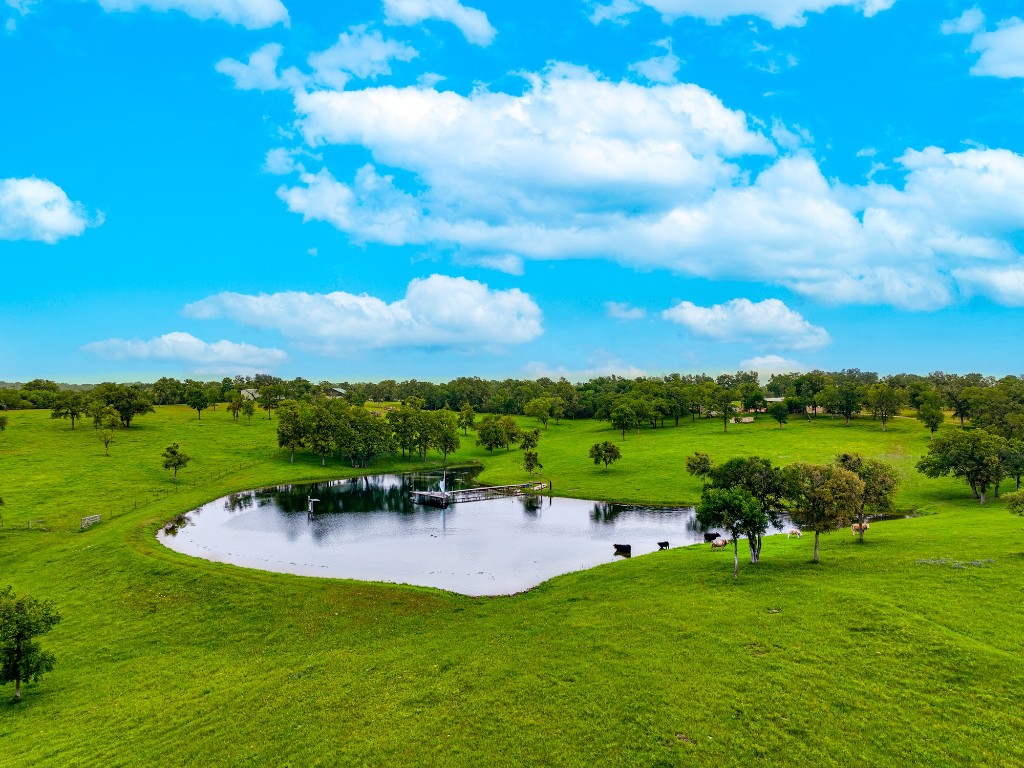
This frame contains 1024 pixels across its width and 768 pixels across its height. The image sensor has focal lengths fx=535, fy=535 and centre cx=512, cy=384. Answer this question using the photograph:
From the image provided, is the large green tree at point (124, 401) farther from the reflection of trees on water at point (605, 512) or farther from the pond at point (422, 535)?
the reflection of trees on water at point (605, 512)

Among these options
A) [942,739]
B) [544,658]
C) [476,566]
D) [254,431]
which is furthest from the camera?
[254,431]

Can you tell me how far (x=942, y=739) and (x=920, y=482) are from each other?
2977 inches

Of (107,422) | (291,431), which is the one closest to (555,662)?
(291,431)

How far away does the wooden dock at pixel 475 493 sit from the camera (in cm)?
8444

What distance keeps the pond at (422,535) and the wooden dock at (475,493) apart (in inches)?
86.6

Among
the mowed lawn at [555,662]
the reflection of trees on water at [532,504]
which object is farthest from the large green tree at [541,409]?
the mowed lawn at [555,662]

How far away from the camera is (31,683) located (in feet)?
94.4

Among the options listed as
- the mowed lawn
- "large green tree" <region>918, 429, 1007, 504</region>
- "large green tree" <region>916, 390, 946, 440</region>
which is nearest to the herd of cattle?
the mowed lawn

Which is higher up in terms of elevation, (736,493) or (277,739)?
(736,493)

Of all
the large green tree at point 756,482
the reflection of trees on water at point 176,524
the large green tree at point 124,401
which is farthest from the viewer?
the large green tree at point 124,401

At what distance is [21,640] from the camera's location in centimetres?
2617

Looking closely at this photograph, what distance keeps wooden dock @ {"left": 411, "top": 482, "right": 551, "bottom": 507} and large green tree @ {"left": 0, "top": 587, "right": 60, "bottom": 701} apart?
56899 millimetres

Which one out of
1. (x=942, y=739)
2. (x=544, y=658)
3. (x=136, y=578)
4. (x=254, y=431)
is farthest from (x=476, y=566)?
(x=254, y=431)

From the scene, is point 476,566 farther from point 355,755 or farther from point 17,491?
point 17,491
